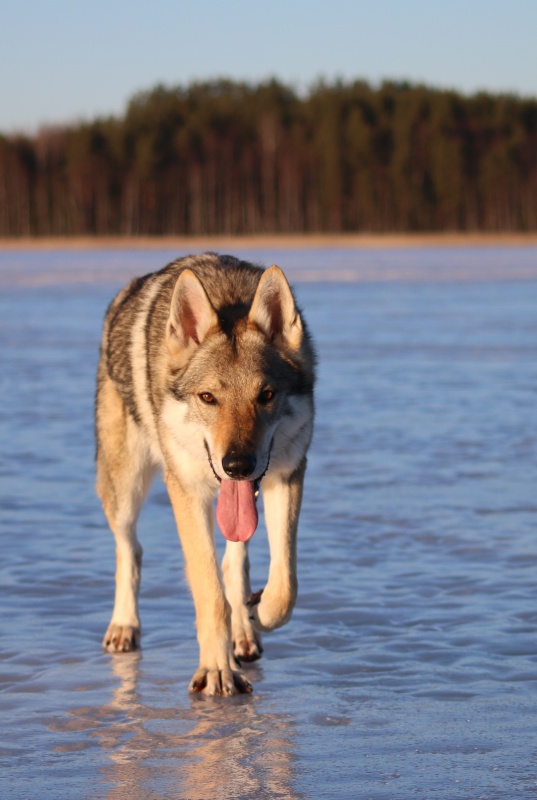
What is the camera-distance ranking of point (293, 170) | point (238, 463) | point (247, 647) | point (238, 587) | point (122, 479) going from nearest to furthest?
point (238, 463), point (247, 647), point (238, 587), point (122, 479), point (293, 170)

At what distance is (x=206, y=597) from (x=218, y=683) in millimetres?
363

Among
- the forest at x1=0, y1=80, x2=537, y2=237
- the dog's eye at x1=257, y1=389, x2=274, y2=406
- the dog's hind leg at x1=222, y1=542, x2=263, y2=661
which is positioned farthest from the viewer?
the forest at x1=0, y1=80, x2=537, y2=237

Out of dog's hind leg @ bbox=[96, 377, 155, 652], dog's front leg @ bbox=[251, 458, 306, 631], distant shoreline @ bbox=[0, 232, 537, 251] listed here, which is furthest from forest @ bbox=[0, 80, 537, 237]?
dog's front leg @ bbox=[251, 458, 306, 631]

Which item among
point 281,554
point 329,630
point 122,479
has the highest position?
point 122,479

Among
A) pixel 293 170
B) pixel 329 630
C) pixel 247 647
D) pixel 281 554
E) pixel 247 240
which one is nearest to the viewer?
pixel 281 554

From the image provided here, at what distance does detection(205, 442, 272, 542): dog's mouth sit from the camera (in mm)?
5031

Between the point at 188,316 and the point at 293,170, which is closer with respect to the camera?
the point at 188,316

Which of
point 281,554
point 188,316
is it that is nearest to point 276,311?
point 188,316

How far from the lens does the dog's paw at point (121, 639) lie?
5512 millimetres

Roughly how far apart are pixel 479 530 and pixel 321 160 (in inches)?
3786

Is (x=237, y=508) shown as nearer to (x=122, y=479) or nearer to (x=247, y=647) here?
(x=247, y=647)

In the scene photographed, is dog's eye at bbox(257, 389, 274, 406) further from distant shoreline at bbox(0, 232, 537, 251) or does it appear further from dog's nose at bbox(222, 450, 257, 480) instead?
distant shoreline at bbox(0, 232, 537, 251)

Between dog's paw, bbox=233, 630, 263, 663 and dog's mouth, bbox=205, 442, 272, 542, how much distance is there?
599 millimetres

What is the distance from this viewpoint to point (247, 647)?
5473mm
